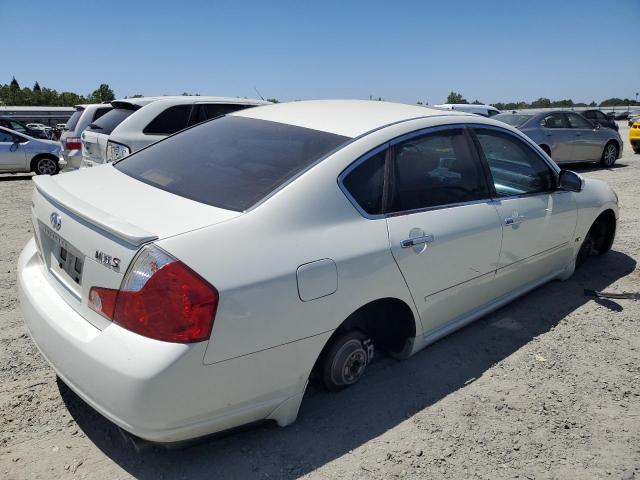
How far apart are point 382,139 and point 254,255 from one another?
1.10m

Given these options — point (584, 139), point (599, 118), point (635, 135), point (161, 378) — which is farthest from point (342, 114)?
point (635, 135)

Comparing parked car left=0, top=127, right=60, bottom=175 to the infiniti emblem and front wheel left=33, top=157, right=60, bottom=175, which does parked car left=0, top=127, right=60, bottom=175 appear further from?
the infiniti emblem

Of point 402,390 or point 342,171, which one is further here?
point 402,390

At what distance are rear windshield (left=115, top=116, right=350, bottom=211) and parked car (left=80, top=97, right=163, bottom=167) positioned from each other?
15.2 feet

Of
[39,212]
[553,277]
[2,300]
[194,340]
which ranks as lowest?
[2,300]

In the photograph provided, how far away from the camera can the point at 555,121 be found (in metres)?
12.0

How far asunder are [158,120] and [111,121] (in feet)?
3.24

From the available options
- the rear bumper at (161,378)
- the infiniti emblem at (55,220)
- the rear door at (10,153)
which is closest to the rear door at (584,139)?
the rear bumper at (161,378)

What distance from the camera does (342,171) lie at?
2607 mm

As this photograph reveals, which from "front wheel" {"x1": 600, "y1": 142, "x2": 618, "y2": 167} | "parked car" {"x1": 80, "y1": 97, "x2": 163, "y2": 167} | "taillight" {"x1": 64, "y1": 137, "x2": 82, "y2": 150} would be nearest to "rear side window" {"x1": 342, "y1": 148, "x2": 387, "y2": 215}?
"parked car" {"x1": 80, "y1": 97, "x2": 163, "y2": 167}

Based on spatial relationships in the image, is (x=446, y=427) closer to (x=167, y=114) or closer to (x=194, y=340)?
(x=194, y=340)

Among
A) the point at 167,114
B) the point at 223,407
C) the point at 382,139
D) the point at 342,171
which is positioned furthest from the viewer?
the point at 167,114

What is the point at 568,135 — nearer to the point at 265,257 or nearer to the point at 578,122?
the point at 578,122

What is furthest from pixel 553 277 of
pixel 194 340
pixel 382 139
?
pixel 194 340
